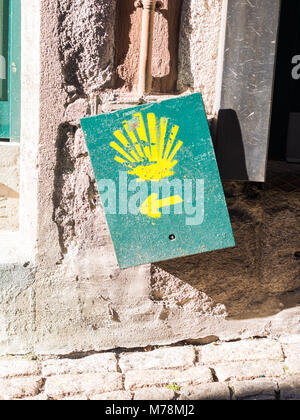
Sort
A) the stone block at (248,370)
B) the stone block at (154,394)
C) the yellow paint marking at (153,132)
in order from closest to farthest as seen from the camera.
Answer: the yellow paint marking at (153,132) → the stone block at (154,394) → the stone block at (248,370)

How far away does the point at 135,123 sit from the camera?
2.34 metres

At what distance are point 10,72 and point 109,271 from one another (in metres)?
1.26

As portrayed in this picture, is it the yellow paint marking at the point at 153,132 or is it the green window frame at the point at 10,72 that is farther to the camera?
the green window frame at the point at 10,72

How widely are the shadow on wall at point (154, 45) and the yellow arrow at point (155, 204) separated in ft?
2.07

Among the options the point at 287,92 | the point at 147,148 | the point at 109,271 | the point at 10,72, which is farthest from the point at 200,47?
the point at 109,271

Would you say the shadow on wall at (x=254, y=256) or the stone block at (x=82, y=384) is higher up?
the shadow on wall at (x=254, y=256)

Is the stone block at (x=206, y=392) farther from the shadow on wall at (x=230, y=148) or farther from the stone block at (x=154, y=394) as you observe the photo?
the shadow on wall at (x=230, y=148)

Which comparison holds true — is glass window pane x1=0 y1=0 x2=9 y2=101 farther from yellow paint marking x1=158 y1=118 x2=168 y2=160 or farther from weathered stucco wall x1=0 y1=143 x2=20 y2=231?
yellow paint marking x1=158 y1=118 x2=168 y2=160

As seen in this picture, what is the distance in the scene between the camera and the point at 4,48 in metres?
3.02

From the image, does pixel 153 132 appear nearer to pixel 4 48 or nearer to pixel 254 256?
pixel 254 256

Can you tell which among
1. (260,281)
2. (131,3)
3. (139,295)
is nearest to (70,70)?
(131,3)

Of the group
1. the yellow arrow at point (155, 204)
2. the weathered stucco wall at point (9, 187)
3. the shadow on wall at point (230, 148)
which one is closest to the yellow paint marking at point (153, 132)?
the yellow arrow at point (155, 204)

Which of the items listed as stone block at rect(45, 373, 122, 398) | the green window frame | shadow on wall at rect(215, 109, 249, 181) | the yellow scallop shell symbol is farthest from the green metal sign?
the green window frame

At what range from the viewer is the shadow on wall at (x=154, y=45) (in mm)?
2650
